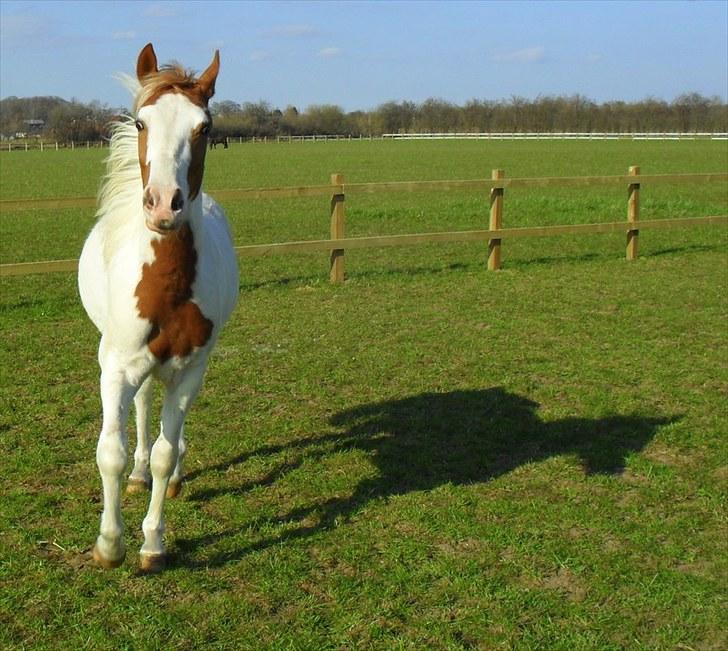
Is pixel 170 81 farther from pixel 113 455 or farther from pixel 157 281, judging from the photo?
pixel 113 455

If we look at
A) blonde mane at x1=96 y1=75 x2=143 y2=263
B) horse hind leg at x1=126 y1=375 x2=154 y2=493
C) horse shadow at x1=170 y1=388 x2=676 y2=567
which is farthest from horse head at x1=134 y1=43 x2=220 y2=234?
horse shadow at x1=170 y1=388 x2=676 y2=567

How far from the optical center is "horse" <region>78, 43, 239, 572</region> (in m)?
3.14

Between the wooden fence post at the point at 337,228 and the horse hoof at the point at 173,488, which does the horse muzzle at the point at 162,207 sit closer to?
the horse hoof at the point at 173,488

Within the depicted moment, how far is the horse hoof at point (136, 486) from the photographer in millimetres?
4465

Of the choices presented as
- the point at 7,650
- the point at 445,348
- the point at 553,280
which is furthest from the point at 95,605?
the point at 553,280

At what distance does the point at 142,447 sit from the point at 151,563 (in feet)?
3.48

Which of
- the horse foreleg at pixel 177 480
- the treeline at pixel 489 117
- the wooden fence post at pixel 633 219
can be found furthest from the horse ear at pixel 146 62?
the treeline at pixel 489 117

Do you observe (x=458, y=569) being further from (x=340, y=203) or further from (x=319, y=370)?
(x=340, y=203)

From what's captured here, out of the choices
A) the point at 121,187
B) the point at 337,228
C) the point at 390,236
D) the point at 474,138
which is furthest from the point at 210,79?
the point at 474,138

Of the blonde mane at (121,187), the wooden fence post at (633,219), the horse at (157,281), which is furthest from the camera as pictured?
the wooden fence post at (633,219)

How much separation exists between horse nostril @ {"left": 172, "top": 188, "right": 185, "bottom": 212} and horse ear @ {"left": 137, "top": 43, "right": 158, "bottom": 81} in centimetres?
70

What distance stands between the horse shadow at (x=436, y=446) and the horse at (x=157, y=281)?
1.74ft

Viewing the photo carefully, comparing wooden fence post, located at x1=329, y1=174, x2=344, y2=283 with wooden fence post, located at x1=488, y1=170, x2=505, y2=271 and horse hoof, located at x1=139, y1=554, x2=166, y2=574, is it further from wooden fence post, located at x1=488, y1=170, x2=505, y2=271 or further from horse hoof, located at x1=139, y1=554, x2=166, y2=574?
horse hoof, located at x1=139, y1=554, x2=166, y2=574

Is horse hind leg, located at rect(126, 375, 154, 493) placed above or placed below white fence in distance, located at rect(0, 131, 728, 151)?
below
